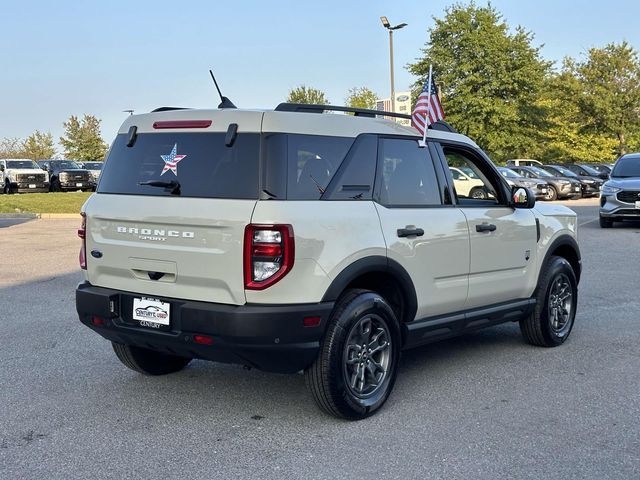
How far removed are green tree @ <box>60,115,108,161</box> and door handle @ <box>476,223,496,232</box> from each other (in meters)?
67.9

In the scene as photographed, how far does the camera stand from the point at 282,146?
14.0 feet

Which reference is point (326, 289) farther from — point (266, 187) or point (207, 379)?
point (207, 379)

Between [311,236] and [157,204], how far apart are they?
40.4 inches

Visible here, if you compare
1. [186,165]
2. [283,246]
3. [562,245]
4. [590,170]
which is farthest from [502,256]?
[590,170]

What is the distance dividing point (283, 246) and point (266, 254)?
11cm

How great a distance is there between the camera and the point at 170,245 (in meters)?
4.37

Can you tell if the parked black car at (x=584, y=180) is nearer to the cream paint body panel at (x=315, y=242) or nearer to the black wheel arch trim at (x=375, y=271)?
the black wheel arch trim at (x=375, y=271)

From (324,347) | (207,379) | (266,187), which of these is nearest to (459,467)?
(324,347)

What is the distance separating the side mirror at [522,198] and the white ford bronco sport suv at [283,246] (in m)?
0.65

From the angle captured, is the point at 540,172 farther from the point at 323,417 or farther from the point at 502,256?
the point at 323,417

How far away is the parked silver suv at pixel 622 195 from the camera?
667 inches

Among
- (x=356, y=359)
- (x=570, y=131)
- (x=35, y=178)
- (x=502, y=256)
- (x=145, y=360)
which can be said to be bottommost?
(x=145, y=360)

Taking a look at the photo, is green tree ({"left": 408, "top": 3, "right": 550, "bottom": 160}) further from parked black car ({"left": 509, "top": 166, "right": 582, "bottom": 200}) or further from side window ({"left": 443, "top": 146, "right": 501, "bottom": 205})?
side window ({"left": 443, "top": 146, "right": 501, "bottom": 205})

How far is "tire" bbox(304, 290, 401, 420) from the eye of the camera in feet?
14.3
